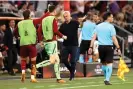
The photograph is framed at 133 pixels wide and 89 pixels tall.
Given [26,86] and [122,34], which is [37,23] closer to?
[26,86]

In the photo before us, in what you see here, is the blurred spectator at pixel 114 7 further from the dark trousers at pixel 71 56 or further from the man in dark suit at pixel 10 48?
the dark trousers at pixel 71 56

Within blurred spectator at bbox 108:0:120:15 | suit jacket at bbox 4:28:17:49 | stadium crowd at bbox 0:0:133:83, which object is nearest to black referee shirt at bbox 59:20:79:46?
stadium crowd at bbox 0:0:133:83

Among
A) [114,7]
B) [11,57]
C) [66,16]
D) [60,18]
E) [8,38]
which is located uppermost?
[114,7]

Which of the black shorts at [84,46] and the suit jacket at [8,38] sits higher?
the suit jacket at [8,38]

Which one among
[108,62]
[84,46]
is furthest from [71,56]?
[84,46]

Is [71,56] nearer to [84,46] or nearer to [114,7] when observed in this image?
[84,46]

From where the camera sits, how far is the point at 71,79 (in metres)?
19.0

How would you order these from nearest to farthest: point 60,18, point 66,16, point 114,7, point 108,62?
point 108,62 → point 66,16 → point 60,18 → point 114,7

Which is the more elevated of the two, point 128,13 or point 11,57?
point 128,13

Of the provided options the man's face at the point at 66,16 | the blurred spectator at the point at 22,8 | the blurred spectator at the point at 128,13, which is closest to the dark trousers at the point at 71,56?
the man's face at the point at 66,16

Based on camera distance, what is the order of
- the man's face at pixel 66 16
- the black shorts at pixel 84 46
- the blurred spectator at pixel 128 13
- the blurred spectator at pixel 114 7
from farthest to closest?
the blurred spectator at pixel 114 7, the blurred spectator at pixel 128 13, the black shorts at pixel 84 46, the man's face at pixel 66 16

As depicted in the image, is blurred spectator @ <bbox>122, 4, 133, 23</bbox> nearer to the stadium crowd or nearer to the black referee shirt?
the stadium crowd

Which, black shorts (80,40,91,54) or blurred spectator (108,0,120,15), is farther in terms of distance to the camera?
blurred spectator (108,0,120,15)

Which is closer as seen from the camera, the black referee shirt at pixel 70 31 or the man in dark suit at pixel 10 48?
the black referee shirt at pixel 70 31
